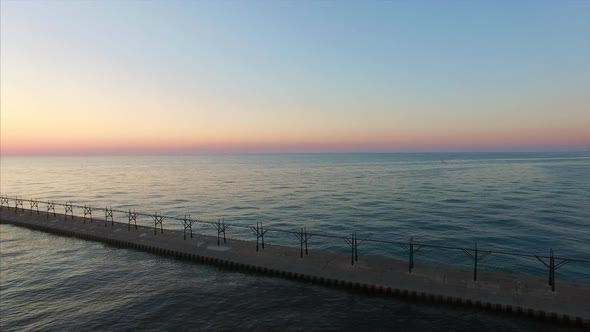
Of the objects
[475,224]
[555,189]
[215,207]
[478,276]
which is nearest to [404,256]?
[478,276]

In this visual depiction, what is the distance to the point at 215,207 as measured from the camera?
7244cm

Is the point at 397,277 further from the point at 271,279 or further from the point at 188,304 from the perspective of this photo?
the point at 188,304

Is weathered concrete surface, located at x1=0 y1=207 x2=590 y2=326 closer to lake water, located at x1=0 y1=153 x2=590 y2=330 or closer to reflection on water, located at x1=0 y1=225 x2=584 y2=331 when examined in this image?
reflection on water, located at x1=0 y1=225 x2=584 y2=331

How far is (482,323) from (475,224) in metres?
35.3

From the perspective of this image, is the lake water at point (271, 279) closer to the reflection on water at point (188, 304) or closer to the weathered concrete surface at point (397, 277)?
the reflection on water at point (188, 304)

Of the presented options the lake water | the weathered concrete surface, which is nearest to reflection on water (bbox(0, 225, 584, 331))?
the lake water

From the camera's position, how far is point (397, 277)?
24.8 m

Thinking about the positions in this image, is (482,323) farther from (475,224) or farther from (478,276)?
(475,224)

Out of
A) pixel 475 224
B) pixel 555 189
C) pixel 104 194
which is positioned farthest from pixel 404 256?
pixel 104 194

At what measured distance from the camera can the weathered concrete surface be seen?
20.1 metres

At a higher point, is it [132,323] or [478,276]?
[478,276]

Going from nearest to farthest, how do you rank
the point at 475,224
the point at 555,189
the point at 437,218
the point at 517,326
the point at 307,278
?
the point at 517,326
the point at 307,278
the point at 475,224
the point at 437,218
the point at 555,189

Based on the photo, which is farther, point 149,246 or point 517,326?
point 149,246

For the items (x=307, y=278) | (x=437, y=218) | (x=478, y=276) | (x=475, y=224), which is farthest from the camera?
(x=437, y=218)
